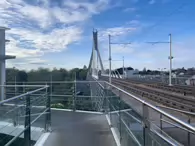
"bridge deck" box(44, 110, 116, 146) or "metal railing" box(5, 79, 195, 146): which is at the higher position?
"metal railing" box(5, 79, 195, 146)

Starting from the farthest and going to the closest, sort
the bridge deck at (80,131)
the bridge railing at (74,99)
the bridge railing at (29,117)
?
1. the bridge railing at (74,99)
2. the bridge deck at (80,131)
3. the bridge railing at (29,117)

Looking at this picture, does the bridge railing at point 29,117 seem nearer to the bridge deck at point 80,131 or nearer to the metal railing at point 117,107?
the bridge deck at point 80,131

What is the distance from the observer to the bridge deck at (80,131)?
3.31m

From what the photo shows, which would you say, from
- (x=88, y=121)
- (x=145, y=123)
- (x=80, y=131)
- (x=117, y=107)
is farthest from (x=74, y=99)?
(x=145, y=123)

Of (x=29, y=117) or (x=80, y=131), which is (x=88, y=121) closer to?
(x=80, y=131)

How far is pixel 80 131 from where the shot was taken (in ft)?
12.8

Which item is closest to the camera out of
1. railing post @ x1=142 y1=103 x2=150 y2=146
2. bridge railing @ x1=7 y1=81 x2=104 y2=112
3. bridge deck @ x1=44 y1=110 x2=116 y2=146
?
railing post @ x1=142 y1=103 x2=150 y2=146

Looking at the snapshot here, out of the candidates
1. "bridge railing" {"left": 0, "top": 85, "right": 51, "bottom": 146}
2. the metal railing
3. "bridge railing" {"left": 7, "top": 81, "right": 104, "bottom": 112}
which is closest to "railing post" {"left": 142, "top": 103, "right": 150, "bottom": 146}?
the metal railing

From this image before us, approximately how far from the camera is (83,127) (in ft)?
13.6

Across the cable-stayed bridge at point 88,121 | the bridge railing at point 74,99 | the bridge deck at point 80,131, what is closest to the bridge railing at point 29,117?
the cable-stayed bridge at point 88,121

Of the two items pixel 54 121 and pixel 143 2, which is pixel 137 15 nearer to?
pixel 143 2

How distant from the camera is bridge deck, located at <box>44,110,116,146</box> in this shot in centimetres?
331

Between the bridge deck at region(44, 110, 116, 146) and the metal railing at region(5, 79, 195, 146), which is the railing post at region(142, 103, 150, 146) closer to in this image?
the metal railing at region(5, 79, 195, 146)

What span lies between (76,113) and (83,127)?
136 cm
